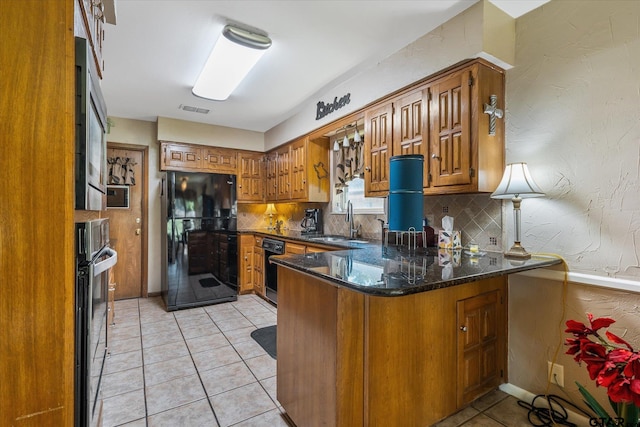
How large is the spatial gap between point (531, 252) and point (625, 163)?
69 centimetres

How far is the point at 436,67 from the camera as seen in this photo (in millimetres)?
2162

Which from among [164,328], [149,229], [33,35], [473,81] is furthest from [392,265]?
[149,229]

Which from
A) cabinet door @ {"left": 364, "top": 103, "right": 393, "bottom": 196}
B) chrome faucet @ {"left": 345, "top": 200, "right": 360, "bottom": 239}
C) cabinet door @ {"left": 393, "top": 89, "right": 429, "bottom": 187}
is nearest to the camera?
cabinet door @ {"left": 393, "top": 89, "right": 429, "bottom": 187}

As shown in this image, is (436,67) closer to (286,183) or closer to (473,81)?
(473,81)

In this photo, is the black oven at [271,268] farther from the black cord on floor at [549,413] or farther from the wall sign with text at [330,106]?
the black cord on floor at [549,413]

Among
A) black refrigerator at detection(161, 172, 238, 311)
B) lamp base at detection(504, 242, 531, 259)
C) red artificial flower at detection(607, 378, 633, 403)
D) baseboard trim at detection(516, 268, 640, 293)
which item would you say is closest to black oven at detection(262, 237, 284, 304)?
black refrigerator at detection(161, 172, 238, 311)

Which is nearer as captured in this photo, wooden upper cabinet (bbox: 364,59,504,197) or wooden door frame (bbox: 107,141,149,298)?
wooden upper cabinet (bbox: 364,59,504,197)

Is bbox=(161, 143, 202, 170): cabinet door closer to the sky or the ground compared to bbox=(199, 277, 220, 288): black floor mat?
closer to the sky

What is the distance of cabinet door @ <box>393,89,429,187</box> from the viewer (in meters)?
2.29

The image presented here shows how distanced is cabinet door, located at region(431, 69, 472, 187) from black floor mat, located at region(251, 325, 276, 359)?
1.98 m

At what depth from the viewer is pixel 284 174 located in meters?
4.47

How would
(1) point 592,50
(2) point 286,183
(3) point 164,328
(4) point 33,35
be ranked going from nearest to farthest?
(4) point 33,35, (1) point 592,50, (3) point 164,328, (2) point 286,183

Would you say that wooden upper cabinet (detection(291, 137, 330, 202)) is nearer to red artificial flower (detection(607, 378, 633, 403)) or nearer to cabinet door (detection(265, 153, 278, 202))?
cabinet door (detection(265, 153, 278, 202))

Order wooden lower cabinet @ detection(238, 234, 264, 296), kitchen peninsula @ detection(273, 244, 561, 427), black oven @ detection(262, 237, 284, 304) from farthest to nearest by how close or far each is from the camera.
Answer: wooden lower cabinet @ detection(238, 234, 264, 296)
black oven @ detection(262, 237, 284, 304)
kitchen peninsula @ detection(273, 244, 561, 427)
